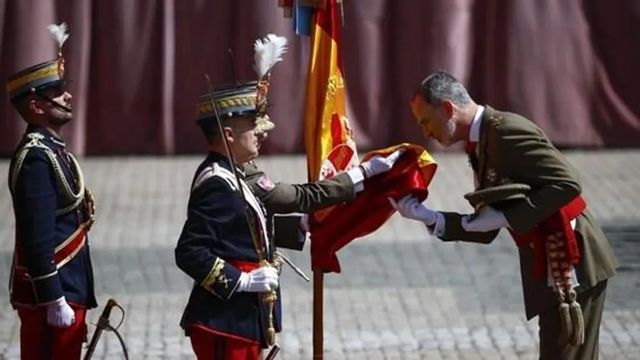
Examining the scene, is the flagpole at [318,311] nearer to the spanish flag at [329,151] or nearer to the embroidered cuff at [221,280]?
the spanish flag at [329,151]

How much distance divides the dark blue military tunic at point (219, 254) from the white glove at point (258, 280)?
0.04 m

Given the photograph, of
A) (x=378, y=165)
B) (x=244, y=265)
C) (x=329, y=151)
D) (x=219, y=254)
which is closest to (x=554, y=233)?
(x=378, y=165)

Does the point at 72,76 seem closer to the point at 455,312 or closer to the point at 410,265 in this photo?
the point at 410,265

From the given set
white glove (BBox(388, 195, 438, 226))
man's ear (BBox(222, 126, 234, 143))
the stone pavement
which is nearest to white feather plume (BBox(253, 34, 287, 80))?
man's ear (BBox(222, 126, 234, 143))

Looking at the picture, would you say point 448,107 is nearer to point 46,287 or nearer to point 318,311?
point 318,311

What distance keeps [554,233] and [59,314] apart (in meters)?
2.01

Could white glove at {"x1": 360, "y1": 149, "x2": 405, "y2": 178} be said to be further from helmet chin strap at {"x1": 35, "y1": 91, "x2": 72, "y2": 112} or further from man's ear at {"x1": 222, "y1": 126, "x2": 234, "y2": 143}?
helmet chin strap at {"x1": 35, "y1": 91, "x2": 72, "y2": 112}

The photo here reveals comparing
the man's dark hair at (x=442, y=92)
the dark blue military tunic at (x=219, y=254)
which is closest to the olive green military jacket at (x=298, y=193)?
the dark blue military tunic at (x=219, y=254)

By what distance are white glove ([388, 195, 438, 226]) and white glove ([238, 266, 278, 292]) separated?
787 mm

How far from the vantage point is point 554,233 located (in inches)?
275

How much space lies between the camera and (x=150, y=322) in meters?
9.66

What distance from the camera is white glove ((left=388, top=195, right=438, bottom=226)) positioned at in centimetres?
713

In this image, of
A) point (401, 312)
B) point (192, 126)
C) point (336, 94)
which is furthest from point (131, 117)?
point (336, 94)

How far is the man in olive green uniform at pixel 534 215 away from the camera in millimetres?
6855
